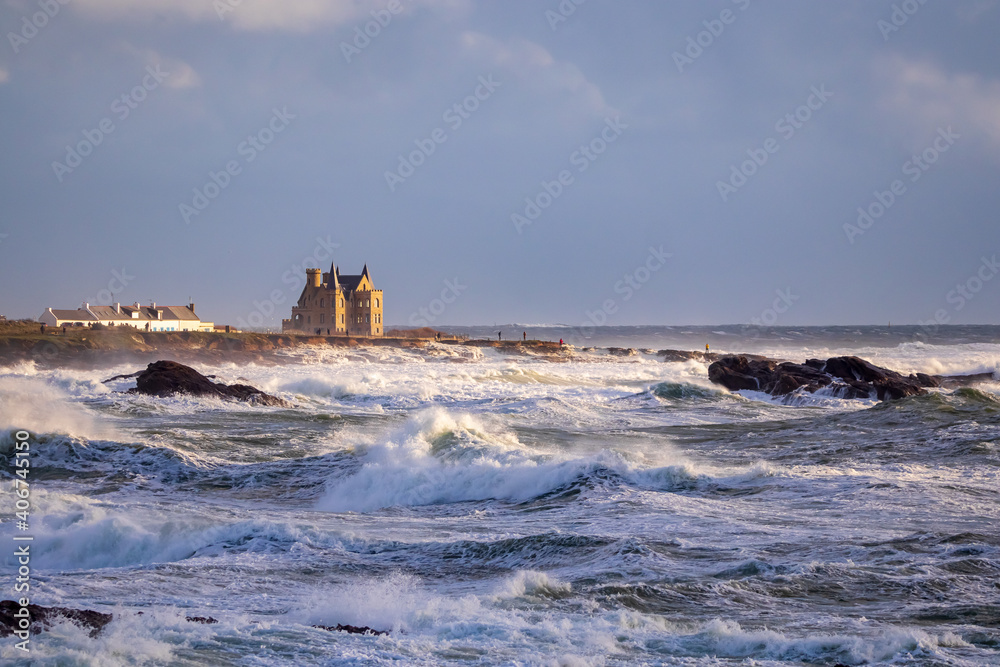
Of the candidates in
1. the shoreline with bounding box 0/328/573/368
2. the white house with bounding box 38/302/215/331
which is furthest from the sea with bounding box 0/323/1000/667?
the white house with bounding box 38/302/215/331

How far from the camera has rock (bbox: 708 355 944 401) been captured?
28688 mm

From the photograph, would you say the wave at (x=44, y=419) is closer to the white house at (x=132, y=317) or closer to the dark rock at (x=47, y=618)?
the dark rock at (x=47, y=618)

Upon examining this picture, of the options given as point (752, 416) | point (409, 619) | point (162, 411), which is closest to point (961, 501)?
point (409, 619)

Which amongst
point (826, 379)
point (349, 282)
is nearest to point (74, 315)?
point (349, 282)

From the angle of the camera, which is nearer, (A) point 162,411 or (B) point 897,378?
(A) point 162,411

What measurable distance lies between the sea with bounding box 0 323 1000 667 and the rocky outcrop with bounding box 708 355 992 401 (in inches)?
306

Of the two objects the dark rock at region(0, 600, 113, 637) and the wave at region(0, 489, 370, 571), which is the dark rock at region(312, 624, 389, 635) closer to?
the dark rock at region(0, 600, 113, 637)

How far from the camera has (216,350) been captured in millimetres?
61781

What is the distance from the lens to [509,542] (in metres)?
9.38

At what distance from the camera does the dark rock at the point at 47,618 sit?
578 centimetres

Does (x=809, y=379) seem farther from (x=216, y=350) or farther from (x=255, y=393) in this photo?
(x=216, y=350)

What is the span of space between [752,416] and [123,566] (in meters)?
19.1

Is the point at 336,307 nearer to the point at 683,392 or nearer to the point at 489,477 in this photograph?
the point at 683,392

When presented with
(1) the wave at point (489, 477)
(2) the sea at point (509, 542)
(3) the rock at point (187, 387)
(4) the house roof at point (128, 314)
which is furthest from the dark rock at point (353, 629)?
(4) the house roof at point (128, 314)
